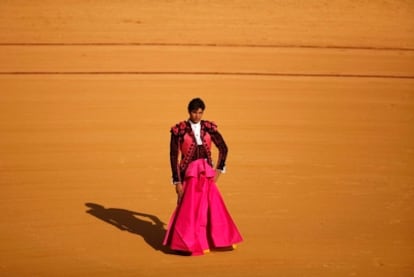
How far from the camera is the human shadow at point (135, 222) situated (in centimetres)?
849

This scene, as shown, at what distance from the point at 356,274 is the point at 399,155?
186 inches

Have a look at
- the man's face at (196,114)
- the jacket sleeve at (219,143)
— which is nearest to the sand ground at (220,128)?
the jacket sleeve at (219,143)

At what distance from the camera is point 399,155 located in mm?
11867

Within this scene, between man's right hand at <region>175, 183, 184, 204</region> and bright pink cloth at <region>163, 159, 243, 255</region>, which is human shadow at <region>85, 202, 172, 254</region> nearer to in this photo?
bright pink cloth at <region>163, 159, 243, 255</region>

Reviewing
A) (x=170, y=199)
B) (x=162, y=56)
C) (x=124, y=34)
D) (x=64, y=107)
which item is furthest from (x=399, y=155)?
(x=124, y=34)

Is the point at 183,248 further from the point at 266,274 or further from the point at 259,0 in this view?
the point at 259,0

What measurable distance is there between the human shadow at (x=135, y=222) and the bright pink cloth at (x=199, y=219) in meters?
0.41

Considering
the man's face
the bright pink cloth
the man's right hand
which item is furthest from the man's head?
the man's right hand

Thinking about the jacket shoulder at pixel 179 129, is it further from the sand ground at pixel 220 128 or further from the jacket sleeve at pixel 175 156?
the sand ground at pixel 220 128

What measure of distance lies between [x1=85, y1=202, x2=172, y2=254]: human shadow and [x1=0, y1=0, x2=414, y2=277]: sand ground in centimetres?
2

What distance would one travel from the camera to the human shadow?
8486 mm

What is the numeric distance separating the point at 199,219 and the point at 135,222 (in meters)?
1.46

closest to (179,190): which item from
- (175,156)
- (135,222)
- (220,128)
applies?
(175,156)

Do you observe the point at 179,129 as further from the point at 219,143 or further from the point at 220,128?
the point at 220,128
